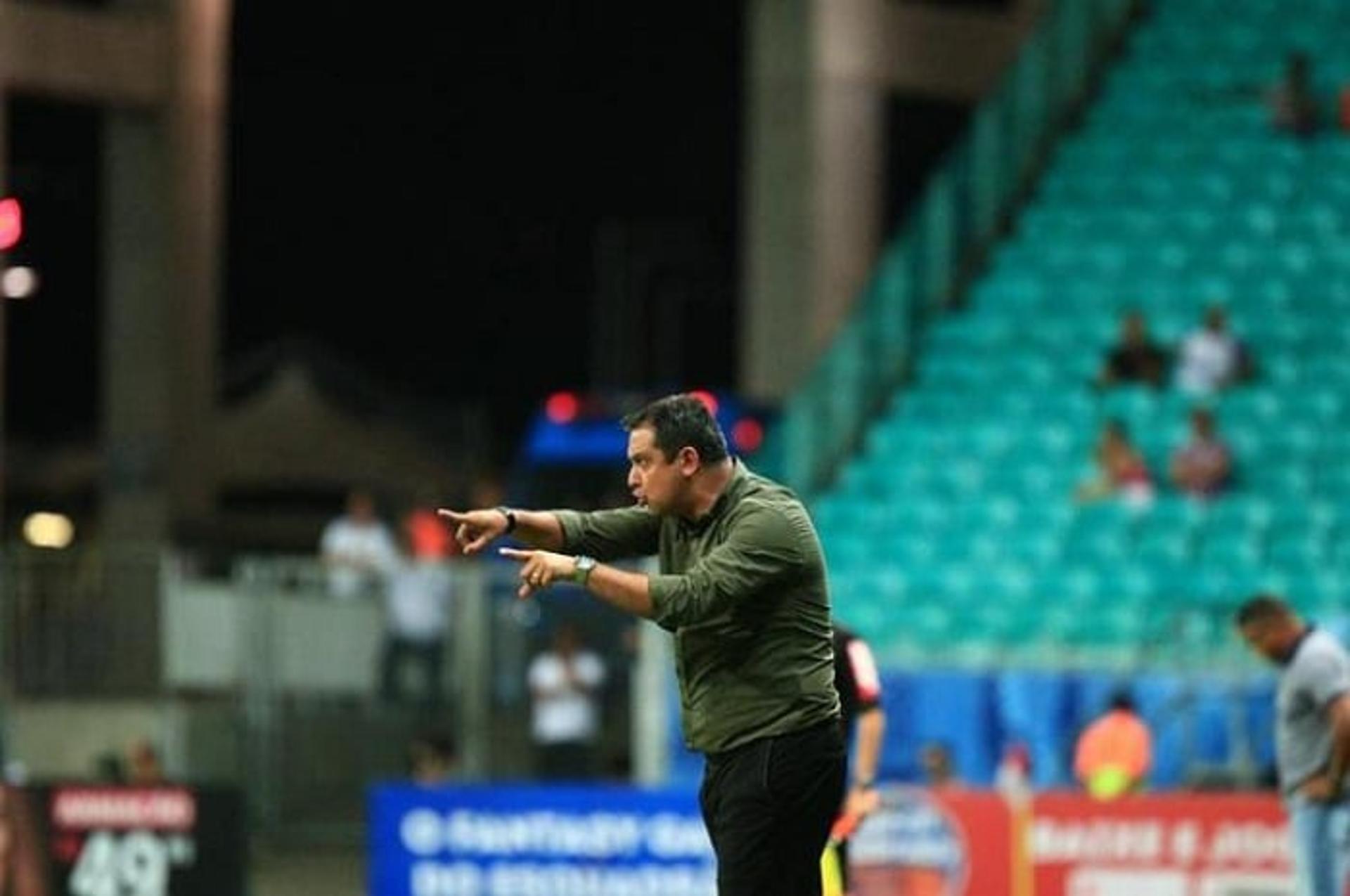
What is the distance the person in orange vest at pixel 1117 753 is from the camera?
22719mm

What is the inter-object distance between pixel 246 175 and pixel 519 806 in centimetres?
2950

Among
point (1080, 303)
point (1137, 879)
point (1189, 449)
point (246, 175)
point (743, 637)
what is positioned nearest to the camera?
point (743, 637)

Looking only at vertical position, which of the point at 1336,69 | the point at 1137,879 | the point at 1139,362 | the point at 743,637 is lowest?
the point at 1137,879

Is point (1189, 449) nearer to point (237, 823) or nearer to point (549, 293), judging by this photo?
point (237, 823)

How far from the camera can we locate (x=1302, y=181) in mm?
32219

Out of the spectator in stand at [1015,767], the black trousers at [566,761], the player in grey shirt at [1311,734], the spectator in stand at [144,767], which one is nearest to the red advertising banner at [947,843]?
the spectator in stand at [1015,767]

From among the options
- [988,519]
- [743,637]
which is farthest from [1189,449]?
[743,637]

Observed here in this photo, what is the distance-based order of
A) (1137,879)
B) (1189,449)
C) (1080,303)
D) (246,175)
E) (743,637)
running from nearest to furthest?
(743,637)
(1137,879)
(1189,449)
(1080,303)
(246,175)

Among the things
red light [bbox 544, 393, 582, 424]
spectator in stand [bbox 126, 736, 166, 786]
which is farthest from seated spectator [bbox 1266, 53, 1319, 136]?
spectator in stand [bbox 126, 736, 166, 786]

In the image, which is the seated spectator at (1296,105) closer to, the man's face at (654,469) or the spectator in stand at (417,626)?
the spectator in stand at (417,626)

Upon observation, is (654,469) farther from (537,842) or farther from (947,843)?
(537,842)

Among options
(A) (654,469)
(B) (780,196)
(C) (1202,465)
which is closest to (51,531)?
(B) (780,196)

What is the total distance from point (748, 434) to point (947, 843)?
10.9 metres

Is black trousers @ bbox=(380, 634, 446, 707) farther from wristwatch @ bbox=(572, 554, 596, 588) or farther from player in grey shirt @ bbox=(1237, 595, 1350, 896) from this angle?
wristwatch @ bbox=(572, 554, 596, 588)
